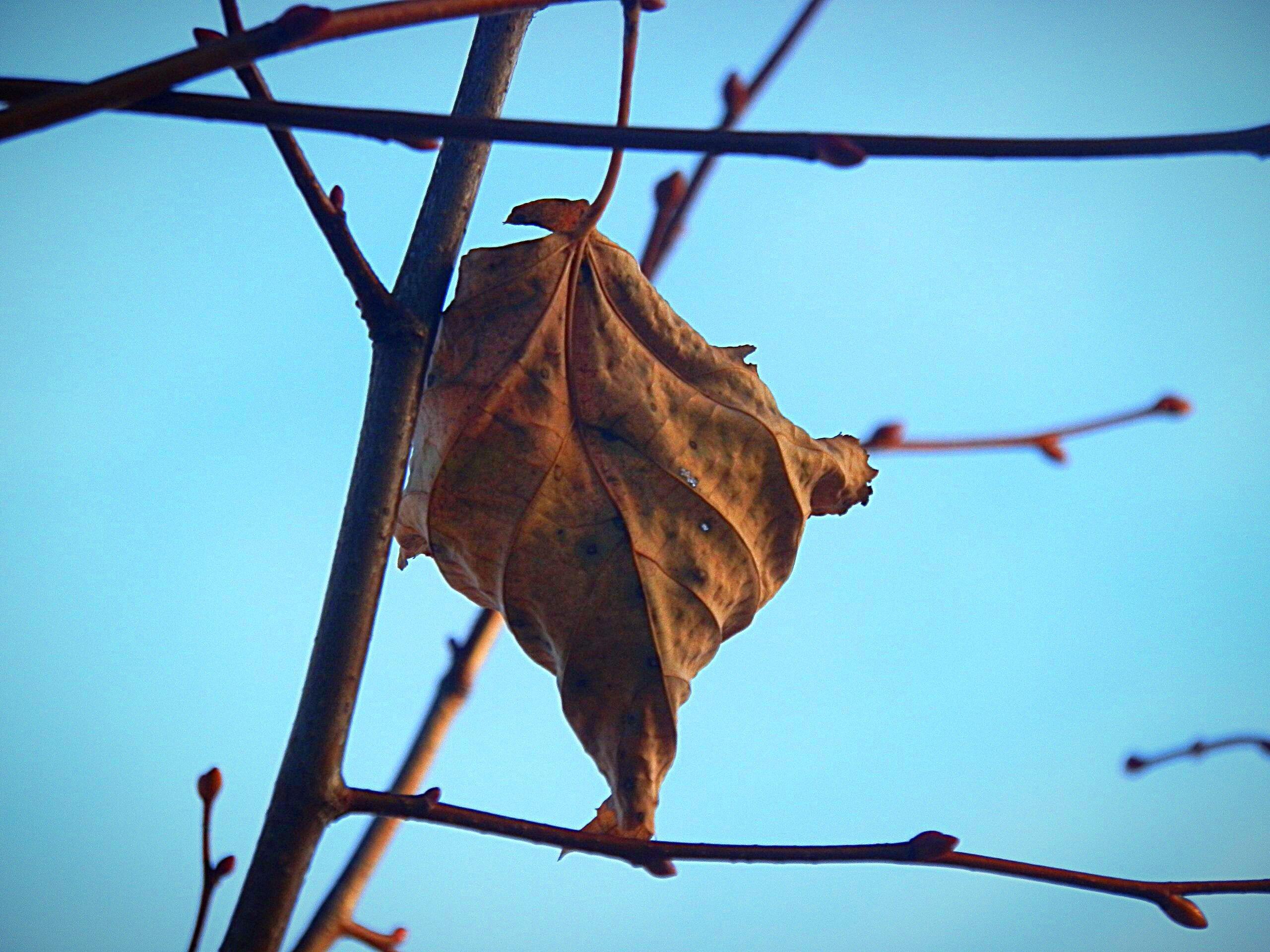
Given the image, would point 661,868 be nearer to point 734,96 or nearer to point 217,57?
point 217,57

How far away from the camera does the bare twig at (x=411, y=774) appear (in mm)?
1526

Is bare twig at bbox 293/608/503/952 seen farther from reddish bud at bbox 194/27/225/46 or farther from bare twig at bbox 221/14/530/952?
reddish bud at bbox 194/27/225/46

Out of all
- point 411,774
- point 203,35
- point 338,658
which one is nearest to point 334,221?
point 203,35

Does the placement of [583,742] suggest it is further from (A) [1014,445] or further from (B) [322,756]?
(A) [1014,445]

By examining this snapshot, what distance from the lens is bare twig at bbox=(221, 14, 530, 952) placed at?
1.07 m

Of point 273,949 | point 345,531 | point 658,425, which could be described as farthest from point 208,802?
point 658,425

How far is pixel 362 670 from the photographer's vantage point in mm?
1114

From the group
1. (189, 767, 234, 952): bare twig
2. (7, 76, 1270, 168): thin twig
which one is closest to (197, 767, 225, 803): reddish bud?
(189, 767, 234, 952): bare twig

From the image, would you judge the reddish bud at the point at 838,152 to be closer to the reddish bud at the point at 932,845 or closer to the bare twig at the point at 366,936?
the reddish bud at the point at 932,845

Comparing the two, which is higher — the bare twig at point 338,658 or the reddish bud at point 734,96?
the reddish bud at point 734,96

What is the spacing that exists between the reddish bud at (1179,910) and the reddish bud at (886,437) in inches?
33.2

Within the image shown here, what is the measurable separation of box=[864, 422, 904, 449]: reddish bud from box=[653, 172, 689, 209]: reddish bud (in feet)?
1.64

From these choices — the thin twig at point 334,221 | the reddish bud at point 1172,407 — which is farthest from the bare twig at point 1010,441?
the thin twig at point 334,221

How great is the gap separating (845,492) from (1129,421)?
583 mm
